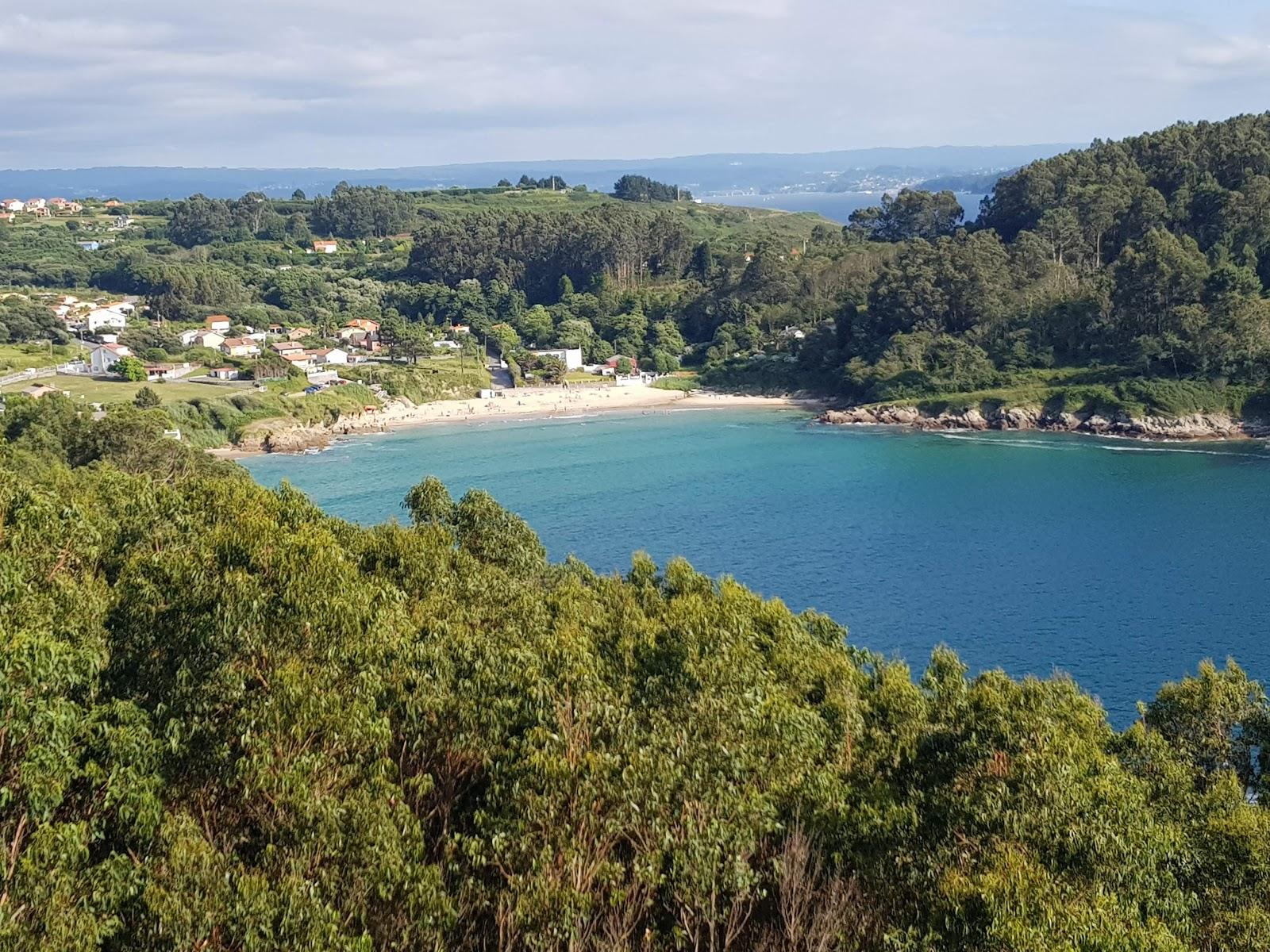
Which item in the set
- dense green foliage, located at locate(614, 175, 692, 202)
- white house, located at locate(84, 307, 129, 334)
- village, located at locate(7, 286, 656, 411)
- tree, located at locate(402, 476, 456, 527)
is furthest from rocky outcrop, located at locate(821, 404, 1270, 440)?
dense green foliage, located at locate(614, 175, 692, 202)

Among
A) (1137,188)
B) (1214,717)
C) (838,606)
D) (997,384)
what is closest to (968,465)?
(997,384)

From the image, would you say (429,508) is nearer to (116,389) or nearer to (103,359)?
(116,389)

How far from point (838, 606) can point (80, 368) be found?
134 ft

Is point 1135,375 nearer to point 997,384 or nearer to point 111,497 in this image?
point 997,384

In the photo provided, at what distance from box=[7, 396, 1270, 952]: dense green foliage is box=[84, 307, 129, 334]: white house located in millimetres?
55825

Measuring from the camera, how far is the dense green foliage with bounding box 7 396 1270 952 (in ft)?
21.3

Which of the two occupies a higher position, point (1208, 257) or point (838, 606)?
point (1208, 257)

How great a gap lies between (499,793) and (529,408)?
46.4 meters

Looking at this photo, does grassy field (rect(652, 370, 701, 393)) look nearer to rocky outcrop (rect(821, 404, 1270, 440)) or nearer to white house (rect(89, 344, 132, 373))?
rocky outcrop (rect(821, 404, 1270, 440))

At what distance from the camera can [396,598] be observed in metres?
10.4

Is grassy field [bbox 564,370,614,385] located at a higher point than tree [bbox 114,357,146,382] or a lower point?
lower

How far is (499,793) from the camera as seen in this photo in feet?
24.1

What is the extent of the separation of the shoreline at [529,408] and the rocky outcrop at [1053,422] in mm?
3877

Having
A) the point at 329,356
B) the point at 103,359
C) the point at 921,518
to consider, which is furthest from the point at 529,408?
the point at 921,518
